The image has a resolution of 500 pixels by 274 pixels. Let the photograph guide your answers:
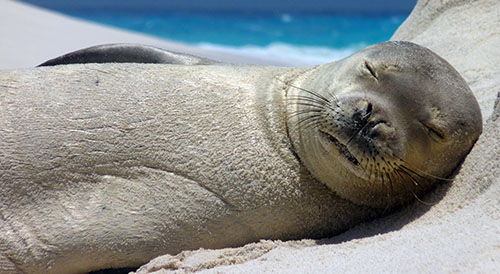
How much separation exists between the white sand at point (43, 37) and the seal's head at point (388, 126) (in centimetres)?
413

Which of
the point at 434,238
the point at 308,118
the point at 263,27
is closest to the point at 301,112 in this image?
the point at 308,118

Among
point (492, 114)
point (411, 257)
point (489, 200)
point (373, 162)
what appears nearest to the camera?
point (411, 257)

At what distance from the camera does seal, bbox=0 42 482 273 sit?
95.1 inches

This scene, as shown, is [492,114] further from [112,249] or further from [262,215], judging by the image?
[112,249]

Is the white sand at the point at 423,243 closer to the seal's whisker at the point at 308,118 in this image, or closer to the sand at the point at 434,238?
the sand at the point at 434,238

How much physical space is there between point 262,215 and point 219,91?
0.64 metres

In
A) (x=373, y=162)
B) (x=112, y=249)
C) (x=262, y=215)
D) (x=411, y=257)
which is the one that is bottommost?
(x=112, y=249)

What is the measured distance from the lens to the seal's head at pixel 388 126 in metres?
2.35

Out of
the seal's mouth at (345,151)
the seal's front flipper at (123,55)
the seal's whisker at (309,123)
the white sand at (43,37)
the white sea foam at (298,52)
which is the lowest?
the white sea foam at (298,52)

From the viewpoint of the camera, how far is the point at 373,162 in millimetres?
2350

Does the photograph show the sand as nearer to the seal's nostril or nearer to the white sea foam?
the seal's nostril

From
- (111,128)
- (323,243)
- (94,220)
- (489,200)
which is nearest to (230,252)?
(323,243)

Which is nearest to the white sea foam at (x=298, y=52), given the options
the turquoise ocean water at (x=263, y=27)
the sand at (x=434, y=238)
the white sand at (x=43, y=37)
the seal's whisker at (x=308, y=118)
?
the turquoise ocean water at (x=263, y=27)

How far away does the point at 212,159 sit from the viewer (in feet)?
8.38
